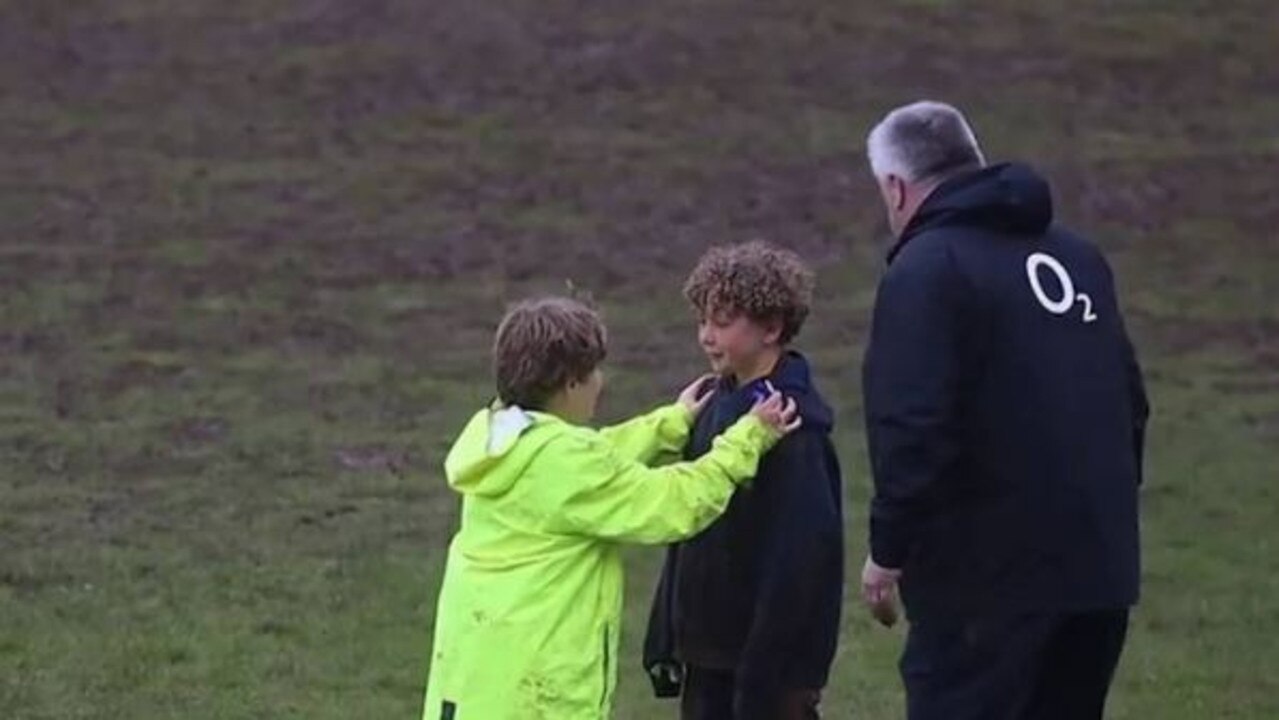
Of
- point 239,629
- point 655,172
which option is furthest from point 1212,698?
point 655,172

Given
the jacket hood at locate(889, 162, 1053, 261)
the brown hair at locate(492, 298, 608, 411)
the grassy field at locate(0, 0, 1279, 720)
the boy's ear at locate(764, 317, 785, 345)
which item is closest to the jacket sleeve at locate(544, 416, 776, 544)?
the brown hair at locate(492, 298, 608, 411)

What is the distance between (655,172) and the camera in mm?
18094

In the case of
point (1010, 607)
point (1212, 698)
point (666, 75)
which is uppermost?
point (666, 75)

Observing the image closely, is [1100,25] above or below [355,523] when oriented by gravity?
above

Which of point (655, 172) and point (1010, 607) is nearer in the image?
point (1010, 607)

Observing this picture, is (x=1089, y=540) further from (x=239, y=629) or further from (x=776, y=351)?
(x=239, y=629)

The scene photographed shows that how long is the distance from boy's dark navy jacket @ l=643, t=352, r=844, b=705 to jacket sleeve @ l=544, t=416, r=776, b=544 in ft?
0.87

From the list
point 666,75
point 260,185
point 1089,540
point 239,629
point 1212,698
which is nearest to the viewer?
point 1089,540

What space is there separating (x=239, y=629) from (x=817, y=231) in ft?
26.2

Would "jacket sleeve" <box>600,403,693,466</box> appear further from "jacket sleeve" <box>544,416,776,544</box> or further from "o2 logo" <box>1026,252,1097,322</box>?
"o2 logo" <box>1026,252,1097,322</box>

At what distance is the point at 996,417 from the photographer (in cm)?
518

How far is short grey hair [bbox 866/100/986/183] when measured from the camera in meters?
5.27

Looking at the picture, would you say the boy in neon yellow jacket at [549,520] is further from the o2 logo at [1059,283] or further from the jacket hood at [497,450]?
the o2 logo at [1059,283]

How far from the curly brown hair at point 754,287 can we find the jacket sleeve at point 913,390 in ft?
0.83
